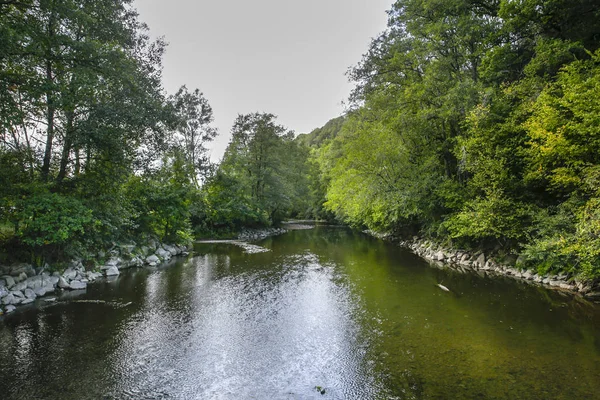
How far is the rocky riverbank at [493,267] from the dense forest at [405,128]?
1.70 feet

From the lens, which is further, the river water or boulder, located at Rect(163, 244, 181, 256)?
boulder, located at Rect(163, 244, 181, 256)

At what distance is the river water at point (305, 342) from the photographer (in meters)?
5.50

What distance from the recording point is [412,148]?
21.2 metres

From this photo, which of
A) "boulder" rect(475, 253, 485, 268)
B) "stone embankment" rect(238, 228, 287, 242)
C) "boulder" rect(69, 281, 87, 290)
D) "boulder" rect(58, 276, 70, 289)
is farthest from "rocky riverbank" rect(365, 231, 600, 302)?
"boulder" rect(58, 276, 70, 289)

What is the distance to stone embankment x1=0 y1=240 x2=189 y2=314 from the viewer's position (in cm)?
987

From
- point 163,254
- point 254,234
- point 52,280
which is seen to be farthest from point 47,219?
point 254,234

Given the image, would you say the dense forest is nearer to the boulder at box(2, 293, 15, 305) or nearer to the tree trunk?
the tree trunk

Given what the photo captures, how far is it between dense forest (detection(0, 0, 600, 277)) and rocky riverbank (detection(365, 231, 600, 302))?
0.52 meters

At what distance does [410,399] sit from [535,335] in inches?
183

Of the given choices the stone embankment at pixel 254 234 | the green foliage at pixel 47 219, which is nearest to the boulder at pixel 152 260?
the green foliage at pixel 47 219

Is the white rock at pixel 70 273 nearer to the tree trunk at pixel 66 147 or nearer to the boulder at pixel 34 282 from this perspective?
the boulder at pixel 34 282

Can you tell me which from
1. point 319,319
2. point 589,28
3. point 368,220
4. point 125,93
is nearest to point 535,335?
point 319,319

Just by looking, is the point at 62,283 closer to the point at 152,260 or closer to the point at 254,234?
the point at 152,260

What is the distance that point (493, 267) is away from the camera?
14.2 m
